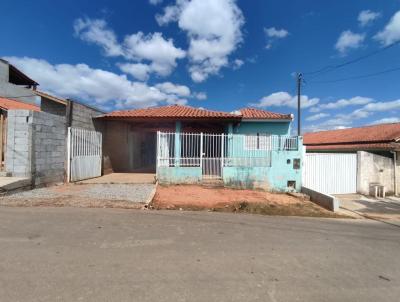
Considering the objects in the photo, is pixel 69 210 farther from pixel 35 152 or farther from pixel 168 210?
pixel 35 152

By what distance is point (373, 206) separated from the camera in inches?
400

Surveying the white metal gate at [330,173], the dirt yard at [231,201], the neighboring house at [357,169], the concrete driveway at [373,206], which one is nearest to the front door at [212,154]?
the dirt yard at [231,201]

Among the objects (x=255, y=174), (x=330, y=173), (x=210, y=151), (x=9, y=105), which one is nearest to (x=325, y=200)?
(x=255, y=174)

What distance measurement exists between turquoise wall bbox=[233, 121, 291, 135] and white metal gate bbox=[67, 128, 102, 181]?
23.8ft

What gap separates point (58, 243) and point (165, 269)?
6.47 feet

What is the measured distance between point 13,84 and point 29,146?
14.5m

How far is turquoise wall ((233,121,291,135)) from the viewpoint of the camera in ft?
46.5

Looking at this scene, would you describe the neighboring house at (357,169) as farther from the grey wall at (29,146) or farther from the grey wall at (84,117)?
the grey wall at (29,146)

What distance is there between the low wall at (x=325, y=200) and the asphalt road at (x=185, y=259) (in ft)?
8.25

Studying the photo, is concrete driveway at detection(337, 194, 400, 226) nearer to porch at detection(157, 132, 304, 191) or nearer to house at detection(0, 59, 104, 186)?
porch at detection(157, 132, 304, 191)

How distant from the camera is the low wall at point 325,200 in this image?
335 inches

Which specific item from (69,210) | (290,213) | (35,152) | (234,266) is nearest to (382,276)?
(234,266)

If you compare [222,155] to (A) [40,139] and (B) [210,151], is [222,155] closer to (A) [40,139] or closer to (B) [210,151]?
(B) [210,151]

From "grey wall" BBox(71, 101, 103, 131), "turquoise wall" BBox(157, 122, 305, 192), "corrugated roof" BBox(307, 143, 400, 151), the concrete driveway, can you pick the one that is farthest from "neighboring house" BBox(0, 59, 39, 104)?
"corrugated roof" BBox(307, 143, 400, 151)
